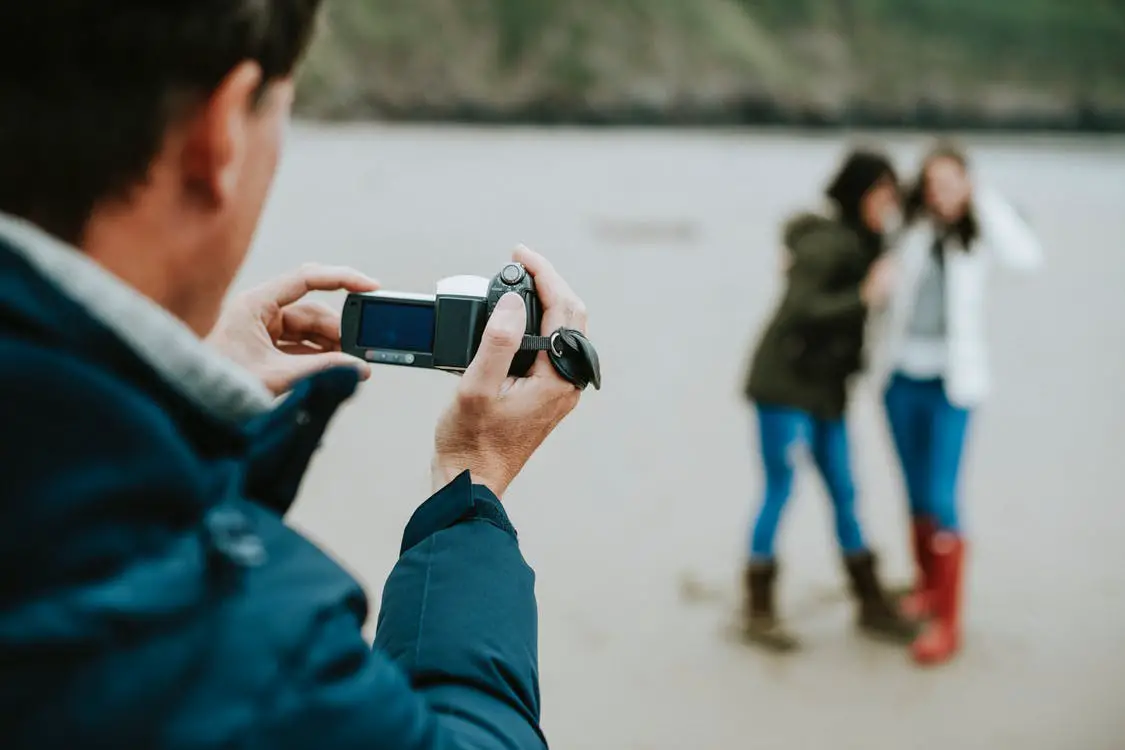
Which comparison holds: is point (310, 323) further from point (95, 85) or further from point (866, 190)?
point (866, 190)

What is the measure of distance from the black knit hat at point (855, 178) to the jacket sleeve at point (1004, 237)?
358 mm

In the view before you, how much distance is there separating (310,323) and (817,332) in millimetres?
2639

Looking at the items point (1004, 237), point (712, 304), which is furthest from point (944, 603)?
point (712, 304)

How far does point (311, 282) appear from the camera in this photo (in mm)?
1151

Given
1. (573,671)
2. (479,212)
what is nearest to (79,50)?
(573,671)

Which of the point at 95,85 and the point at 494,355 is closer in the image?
the point at 95,85

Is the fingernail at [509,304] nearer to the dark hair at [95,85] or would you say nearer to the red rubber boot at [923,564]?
the dark hair at [95,85]

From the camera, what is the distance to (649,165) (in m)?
17.5

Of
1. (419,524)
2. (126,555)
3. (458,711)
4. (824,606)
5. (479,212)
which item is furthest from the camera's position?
(479,212)

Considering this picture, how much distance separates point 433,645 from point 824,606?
3563 mm

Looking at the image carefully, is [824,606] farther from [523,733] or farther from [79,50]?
[79,50]

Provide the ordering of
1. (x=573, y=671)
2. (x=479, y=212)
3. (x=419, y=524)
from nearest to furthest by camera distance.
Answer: (x=419, y=524) → (x=573, y=671) → (x=479, y=212)

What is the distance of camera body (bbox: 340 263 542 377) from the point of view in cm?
112

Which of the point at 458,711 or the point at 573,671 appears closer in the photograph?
the point at 458,711
